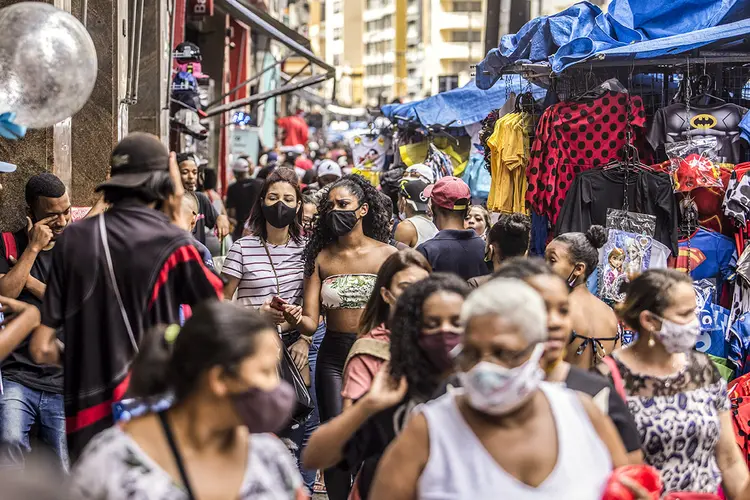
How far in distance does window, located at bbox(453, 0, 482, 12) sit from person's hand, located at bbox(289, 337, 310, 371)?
3073 inches

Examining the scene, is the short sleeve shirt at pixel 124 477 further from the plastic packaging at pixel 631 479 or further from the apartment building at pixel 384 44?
the apartment building at pixel 384 44

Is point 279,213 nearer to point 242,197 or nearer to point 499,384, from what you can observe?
point 499,384

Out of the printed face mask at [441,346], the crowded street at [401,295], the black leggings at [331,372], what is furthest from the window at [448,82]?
the printed face mask at [441,346]

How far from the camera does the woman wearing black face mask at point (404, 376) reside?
4035 millimetres

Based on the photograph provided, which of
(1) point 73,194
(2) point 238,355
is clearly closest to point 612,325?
(2) point 238,355

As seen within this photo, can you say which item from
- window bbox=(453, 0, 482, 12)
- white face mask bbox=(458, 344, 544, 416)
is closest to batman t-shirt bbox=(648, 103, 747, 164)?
white face mask bbox=(458, 344, 544, 416)

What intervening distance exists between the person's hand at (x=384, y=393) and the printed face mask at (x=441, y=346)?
0.13 meters

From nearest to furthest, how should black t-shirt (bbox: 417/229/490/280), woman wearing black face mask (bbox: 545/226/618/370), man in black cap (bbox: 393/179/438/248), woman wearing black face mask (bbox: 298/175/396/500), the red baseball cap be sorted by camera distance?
woman wearing black face mask (bbox: 545/226/618/370)
woman wearing black face mask (bbox: 298/175/396/500)
black t-shirt (bbox: 417/229/490/280)
the red baseball cap
man in black cap (bbox: 393/179/438/248)

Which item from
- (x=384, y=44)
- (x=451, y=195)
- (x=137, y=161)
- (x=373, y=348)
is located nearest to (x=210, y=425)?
(x=373, y=348)

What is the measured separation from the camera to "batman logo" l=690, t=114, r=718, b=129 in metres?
8.22

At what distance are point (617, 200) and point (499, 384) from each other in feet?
17.5

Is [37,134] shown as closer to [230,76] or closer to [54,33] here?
[54,33]

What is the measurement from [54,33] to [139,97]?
665 cm

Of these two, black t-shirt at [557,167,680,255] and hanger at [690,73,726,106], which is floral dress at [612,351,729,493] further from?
hanger at [690,73,726,106]
